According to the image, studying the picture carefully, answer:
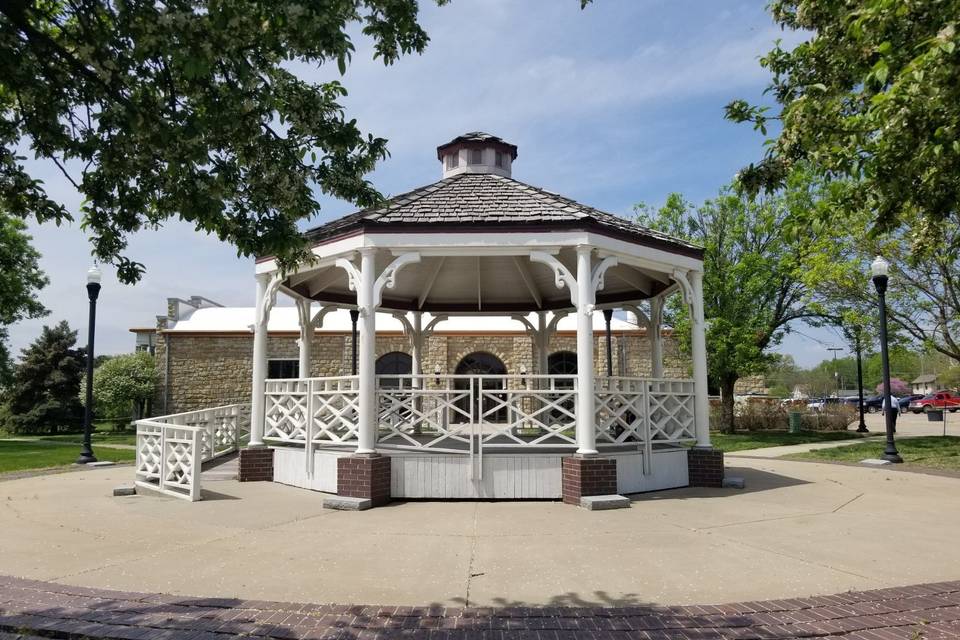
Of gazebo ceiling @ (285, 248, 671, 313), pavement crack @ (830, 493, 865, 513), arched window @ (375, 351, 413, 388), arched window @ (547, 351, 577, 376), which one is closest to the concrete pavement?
pavement crack @ (830, 493, 865, 513)

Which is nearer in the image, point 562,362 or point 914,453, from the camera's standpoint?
point 914,453

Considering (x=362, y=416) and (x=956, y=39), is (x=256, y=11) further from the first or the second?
(x=362, y=416)

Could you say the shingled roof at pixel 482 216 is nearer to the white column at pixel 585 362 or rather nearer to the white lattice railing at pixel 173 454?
the white column at pixel 585 362

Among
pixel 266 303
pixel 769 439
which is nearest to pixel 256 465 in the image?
pixel 266 303

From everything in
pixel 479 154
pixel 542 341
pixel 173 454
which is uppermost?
pixel 479 154

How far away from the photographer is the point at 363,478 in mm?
7922

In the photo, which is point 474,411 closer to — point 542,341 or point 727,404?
point 542,341

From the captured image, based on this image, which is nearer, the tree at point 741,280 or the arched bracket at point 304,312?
the arched bracket at point 304,312

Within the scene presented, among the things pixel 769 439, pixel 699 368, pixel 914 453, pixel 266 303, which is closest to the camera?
pixel 699 368

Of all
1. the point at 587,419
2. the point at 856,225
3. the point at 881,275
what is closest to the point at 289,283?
the point at 587,419

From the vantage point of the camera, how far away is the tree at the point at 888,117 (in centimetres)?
350

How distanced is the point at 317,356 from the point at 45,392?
15.9 meters

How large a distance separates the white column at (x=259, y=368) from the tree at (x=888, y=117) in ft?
24.1

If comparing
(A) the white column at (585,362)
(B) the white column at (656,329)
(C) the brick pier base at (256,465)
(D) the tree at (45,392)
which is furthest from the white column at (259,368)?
(D) the tree at (45,392)
